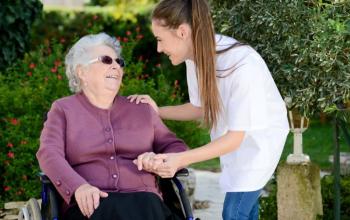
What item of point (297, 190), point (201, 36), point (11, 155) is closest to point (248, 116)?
point (201, 36)

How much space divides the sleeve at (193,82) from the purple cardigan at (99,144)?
22 cm

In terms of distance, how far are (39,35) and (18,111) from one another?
6.52 metres

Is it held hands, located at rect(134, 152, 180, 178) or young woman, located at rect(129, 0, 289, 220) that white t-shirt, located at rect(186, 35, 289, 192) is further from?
held hands, located at rect(134, 152, 180, 178)

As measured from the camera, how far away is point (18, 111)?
6.06m

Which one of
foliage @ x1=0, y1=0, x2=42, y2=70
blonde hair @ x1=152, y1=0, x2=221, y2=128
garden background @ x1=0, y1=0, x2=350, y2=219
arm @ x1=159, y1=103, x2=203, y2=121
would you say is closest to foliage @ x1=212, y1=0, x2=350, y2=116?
garden background @ x1=0, y1=0, x2=350, y2=219

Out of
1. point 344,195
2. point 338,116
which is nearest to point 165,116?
point 338,116

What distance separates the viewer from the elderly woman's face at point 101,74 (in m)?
3.75

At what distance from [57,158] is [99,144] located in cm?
21

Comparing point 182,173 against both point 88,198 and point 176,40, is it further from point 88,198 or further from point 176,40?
point 176,40

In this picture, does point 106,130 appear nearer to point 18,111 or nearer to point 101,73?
point 101,73

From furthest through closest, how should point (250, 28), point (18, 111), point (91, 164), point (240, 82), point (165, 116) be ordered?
point (18, 111), point (250, 28), point (165, 116), point (91, 164), point (240, 82)

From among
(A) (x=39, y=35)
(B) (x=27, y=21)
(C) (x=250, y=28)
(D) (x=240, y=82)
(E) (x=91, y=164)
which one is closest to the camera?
(D) (x=240, y=82)

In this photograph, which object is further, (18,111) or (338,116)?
(18,111)

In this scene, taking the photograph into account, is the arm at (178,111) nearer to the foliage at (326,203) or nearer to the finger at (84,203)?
the finger at (84,203)
